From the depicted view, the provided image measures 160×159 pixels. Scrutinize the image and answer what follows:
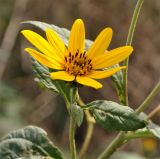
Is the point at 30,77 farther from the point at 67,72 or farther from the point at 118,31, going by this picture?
the point at 67,72

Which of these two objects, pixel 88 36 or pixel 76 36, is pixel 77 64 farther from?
pixel 88 36

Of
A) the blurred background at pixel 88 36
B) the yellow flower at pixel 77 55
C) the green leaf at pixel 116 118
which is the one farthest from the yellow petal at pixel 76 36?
the blurred background at pixel 88 36

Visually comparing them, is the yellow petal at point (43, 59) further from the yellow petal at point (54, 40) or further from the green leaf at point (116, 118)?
the green leaf at point (116, 118)

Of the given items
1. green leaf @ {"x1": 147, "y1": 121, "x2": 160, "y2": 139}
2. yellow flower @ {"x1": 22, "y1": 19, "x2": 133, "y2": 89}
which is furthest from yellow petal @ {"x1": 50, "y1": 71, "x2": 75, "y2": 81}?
green leaf @ {"x1": 147, "y1": 121, "x2": 160, "y2": 139}

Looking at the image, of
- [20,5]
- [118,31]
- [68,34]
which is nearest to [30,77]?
[20,5]

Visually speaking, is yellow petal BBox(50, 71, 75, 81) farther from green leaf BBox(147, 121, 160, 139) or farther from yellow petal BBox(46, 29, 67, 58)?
green leaf BBox(147, 121, 160, 139)
